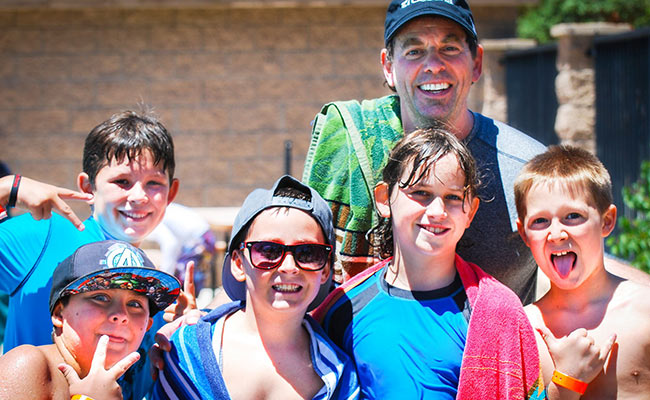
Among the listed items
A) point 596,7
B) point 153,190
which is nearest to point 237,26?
point 596,7

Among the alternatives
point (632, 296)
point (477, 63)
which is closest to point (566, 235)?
point (632, 296)

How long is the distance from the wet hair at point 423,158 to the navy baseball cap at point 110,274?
2.62 ft

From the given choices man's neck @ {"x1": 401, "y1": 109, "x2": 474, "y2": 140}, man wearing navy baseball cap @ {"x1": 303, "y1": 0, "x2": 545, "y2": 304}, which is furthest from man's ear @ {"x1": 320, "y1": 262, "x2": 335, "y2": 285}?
man's neck @ {"x1": 401, "y1": 109, "x2": 474, "y2": 140}

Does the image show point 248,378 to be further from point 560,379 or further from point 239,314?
point 560,379

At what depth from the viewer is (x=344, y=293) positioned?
2.39 meters

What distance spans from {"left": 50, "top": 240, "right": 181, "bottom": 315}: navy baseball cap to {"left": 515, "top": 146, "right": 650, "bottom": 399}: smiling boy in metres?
1.20

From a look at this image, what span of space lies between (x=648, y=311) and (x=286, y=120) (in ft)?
17.2

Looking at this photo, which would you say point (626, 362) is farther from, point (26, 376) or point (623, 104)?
point (623, 104)

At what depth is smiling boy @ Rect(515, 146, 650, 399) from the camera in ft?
7.32

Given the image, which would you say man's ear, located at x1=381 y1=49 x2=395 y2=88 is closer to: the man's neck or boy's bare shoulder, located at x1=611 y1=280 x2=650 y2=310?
the man's neck

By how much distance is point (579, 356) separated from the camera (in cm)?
212

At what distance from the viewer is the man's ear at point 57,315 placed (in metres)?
2.20

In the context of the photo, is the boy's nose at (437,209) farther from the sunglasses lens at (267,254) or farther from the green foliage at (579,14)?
the green foliage at (579,14)

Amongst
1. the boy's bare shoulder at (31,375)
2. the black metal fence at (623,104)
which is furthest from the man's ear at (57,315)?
the black metal fence at (623,104)
